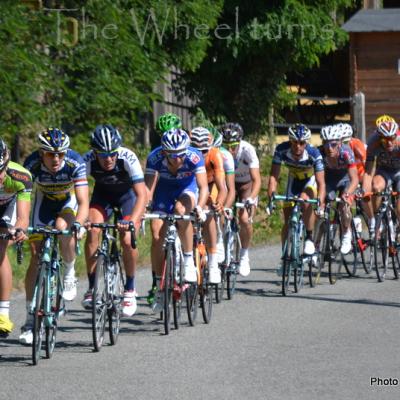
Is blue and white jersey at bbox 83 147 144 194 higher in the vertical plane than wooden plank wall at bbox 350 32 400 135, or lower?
lower

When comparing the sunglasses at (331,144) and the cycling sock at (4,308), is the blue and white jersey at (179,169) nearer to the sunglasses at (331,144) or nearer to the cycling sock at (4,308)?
the cycling sock at (4,308)

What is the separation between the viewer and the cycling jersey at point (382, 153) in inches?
629

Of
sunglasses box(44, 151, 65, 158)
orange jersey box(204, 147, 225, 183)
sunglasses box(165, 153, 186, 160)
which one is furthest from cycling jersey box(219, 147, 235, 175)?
sunglasses box(44, 151, 65, 158)

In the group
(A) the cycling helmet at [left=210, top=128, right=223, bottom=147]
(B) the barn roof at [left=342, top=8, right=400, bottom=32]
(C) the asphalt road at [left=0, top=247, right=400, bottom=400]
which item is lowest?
→ (C) the asphalt road at [left=0, top=247, right=400, bottom=400]

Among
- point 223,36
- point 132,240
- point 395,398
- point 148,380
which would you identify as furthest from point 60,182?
point 223,36

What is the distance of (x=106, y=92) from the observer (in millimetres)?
20531

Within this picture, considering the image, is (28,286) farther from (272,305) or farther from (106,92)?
(106,92)

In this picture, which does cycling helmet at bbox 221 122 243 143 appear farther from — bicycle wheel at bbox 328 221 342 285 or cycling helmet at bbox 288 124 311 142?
bicycle wheel at bbox 328 221 342 285

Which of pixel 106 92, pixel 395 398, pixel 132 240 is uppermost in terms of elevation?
pixel 106 92

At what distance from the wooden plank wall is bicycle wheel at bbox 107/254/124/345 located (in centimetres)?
2110

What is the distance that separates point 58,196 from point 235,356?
221 cm

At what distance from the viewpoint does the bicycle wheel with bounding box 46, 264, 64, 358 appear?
10133 millimetres

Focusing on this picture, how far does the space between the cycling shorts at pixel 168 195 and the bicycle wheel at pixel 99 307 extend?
188 centimetres

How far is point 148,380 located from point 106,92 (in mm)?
11672
